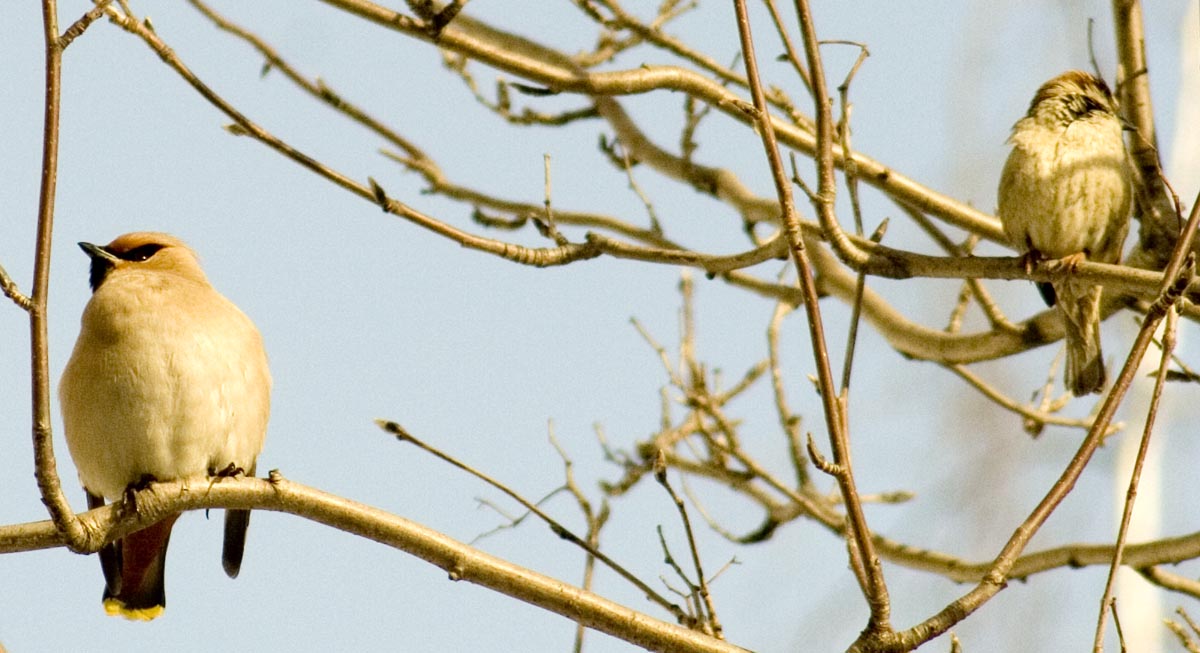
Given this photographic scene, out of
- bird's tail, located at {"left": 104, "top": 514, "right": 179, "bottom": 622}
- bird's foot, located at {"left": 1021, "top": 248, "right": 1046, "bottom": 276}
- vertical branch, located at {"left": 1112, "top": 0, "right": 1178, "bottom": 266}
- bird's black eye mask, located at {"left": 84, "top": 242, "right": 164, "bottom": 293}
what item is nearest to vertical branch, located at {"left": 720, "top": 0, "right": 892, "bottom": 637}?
bird's foot, located at {"left": 1021, "top": 248, "right": 1046, "bottom": 276}

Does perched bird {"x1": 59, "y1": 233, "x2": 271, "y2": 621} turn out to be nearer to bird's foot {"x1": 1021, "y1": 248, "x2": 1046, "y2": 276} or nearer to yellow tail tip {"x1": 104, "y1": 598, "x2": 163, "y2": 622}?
yellow tail tip {"x1": 104, "y1": 598, "x2": 163, "y2": 622}

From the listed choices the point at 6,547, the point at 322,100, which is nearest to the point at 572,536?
the point at 6,547

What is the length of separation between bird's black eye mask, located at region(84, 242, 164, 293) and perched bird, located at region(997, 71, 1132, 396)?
2788mm

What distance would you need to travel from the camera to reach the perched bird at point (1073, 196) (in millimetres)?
5020

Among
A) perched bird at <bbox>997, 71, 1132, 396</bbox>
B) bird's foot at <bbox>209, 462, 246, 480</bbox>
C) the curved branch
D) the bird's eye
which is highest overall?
perched bird at <bbox>997, 71, 1132, 396</bbox>

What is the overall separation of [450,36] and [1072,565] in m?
2.48

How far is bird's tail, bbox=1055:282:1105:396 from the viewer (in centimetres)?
488

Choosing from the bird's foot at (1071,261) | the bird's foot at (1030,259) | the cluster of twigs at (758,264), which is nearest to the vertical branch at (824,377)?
the cluster of twigs at (758,264)

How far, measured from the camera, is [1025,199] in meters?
5.15

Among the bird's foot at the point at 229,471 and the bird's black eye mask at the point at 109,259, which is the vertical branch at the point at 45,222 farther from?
the bird's black eye mask at the point at 109,259

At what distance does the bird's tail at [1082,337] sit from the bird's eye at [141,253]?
2856mm

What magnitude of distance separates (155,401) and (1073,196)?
317cm

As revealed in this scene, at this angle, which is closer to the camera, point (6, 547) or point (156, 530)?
point (6, 547)

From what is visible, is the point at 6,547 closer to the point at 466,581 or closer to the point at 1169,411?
the point at 466,581
